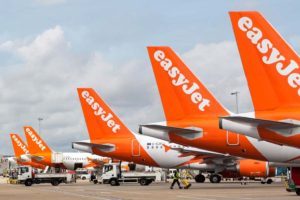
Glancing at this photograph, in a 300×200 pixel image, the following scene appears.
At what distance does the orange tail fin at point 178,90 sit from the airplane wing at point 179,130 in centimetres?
160

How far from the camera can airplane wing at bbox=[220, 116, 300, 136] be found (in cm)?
2673

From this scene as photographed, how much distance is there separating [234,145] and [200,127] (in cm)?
239

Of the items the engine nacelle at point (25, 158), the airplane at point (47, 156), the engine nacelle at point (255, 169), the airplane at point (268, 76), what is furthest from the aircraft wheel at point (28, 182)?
the airplane at point (268, 76)

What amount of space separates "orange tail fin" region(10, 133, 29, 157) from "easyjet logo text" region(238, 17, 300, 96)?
267ft

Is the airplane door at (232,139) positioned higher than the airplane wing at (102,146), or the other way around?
the airplane wing at (102,146)

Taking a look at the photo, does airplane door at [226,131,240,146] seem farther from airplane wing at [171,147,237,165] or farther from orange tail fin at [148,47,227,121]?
airplane wing at [171,147,237,165]

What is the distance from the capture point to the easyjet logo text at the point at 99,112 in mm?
60625

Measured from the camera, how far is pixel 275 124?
26922 millimetres

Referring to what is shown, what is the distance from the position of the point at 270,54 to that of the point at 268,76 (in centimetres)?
95

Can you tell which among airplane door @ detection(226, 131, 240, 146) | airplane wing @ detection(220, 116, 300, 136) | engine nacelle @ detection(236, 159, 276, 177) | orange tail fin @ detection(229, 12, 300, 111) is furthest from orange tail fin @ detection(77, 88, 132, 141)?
airplane wing @ detection(220, 116, 300, 136)

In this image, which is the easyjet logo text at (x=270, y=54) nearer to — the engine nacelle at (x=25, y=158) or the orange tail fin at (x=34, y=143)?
the orange tail fin at (x=34, y=143)

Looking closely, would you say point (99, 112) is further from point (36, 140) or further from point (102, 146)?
point (36, 140)

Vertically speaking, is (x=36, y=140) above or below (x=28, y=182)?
above

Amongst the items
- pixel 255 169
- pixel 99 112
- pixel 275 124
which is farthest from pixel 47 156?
pixel 275 124
